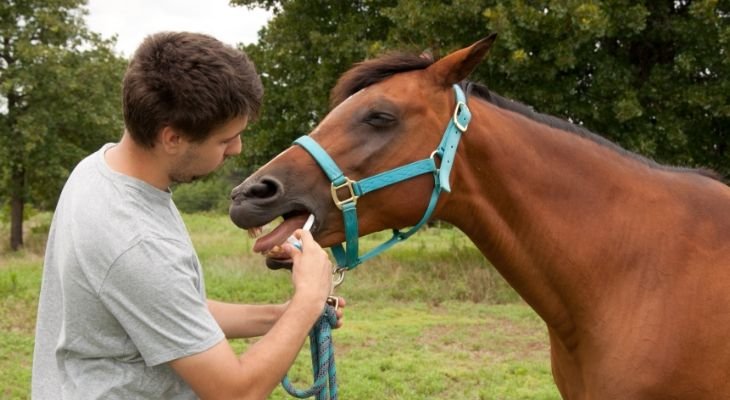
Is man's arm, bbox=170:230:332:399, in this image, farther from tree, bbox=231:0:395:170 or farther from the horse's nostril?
tree, bbox=231:0:395:170

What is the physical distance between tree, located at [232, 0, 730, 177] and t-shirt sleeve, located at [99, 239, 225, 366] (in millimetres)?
7913

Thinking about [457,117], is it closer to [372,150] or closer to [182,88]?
[372,150]

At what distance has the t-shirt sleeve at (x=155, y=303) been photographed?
5.07 ft

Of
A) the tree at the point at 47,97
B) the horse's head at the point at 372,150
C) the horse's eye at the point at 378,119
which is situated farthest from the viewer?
the tree at the point at 47,97

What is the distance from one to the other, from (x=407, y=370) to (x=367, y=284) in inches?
188

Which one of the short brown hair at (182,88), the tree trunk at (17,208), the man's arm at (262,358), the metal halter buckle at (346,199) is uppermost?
the short brown hair at (182,88)

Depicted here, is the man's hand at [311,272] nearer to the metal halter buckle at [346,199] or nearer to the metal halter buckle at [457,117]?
the metal halter buckle at [346,199]

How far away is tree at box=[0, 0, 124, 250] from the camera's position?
19.3 m

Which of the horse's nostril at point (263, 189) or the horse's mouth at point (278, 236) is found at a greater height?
the horse's nostril at point (263, 189)

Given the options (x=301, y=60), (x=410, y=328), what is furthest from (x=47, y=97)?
(x=410, y=328)

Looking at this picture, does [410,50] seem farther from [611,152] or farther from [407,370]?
[407,370]

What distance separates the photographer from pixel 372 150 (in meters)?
2.47

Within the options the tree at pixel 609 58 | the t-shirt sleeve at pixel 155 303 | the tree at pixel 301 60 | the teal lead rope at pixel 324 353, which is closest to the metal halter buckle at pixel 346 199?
the teal lead rope at pixel 324 353

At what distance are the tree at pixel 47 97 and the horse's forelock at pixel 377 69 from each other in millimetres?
18499
